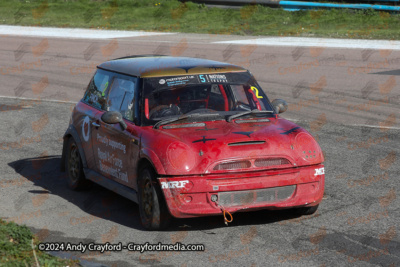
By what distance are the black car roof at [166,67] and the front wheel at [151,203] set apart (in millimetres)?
1288

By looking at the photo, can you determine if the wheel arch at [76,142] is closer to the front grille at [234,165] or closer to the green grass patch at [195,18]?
the front grille at [234,165]

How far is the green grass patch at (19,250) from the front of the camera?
589cm

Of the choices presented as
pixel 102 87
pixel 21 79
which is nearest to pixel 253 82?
pixel 102 87

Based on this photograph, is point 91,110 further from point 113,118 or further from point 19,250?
point 19,250

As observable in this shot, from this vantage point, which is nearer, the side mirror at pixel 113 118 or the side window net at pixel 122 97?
the side mirror at pixel 113 118

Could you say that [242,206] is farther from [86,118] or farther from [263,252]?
[86,118]

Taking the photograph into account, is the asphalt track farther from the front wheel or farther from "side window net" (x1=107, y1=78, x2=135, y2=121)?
"side window net" (x1=107, y1=78, x2=135, y2=121)

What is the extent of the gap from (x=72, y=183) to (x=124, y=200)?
88 centimetres

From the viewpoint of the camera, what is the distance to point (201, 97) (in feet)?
26.4

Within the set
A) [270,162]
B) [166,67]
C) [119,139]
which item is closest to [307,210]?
[270,162]

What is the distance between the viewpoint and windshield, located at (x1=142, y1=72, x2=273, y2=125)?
7.82 metres

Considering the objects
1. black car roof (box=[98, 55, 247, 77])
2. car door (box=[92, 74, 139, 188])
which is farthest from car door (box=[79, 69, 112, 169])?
black car roof (box=[98, 55, 247, 77])

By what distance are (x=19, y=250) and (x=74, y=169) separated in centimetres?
291

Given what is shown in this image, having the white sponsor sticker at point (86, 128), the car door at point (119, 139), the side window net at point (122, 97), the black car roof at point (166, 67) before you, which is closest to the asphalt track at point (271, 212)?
the car door at point (119, 139)
